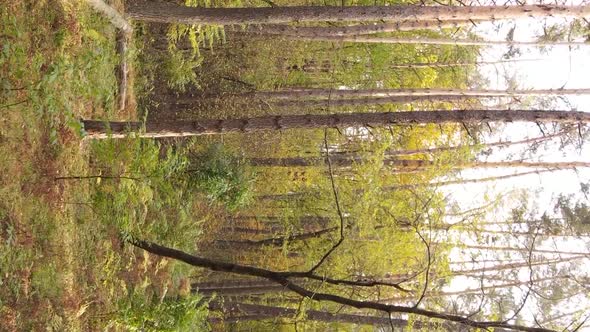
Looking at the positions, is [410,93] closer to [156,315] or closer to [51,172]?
[156,315]

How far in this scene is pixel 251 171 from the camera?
12109 mm

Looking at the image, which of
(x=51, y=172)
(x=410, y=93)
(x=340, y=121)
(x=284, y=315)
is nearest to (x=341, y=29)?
(x=410, y=93)

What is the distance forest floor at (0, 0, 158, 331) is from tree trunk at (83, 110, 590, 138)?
57cm

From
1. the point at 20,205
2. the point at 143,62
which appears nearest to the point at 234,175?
the point at 143,62

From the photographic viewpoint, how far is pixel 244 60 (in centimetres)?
1217

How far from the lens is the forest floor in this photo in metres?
5.86

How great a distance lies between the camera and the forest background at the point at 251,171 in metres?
6.37

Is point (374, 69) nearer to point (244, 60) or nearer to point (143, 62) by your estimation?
point (244, 60)

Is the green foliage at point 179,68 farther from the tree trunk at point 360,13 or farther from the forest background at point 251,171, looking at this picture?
the tree trunk at point 360,13

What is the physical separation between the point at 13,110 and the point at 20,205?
1010mm

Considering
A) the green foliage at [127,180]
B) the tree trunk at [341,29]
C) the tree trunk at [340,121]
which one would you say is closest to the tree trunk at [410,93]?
the tree trunk at [341,29]

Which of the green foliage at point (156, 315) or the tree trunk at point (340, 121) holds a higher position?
the tree trunk at point (340, 121)

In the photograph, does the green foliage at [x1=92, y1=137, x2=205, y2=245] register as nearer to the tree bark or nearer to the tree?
the tree bark

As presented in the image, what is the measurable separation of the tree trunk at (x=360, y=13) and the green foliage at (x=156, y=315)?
13.0ft
